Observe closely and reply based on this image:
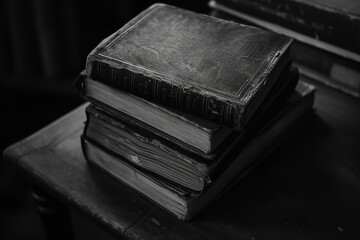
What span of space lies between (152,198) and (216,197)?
0.33 feet

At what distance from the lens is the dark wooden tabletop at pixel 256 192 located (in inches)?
29.7

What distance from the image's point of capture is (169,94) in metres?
0.71

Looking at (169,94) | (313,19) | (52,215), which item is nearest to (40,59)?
(52,215)

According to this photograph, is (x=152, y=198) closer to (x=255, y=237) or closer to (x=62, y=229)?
(x=255, y=237)

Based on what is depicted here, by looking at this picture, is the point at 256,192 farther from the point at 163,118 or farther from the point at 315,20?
the point at 315,20

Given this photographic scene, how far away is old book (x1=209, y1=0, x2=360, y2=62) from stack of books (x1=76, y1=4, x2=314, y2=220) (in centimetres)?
15

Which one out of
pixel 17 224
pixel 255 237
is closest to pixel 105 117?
pixel 255 237

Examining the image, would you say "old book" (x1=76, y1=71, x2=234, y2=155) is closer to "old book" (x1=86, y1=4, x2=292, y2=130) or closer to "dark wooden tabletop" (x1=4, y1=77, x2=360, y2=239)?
"old book" (x1=86, y1=4, x2=292, y2=130)

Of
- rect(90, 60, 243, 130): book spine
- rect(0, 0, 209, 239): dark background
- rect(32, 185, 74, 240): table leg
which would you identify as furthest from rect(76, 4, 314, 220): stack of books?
rect(0, 0, 209, 239): dark background

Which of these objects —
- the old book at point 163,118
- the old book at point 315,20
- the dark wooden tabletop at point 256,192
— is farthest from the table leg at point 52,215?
the old book at point 315,20

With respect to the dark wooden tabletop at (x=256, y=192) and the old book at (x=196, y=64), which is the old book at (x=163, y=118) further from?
the dark wooden tabletop at (x=256, y=192)

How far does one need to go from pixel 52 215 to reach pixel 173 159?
0.33 meters

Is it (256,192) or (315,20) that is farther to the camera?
(315,20)

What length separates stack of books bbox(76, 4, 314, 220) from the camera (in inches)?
27.8
